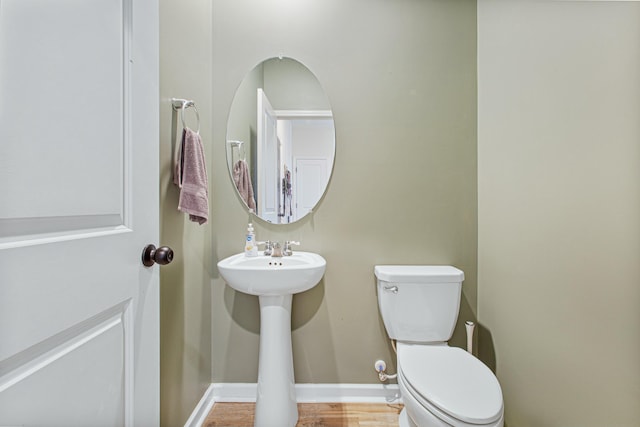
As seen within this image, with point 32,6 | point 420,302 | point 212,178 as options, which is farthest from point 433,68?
point 32,6

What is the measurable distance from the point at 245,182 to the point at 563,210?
1437mm

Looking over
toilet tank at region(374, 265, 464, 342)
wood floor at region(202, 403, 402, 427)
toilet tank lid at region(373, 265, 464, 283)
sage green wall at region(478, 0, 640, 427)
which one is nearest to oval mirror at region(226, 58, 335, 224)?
toilet tank lid at region(373, 265, 464, 283)

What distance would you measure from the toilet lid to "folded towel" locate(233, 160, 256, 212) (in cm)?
106

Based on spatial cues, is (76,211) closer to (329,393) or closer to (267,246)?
(267,246)

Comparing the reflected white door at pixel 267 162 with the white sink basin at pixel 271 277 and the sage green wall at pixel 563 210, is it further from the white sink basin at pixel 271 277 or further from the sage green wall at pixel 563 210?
the sage green wall at pixel 563 210

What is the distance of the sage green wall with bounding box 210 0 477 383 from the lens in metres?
1.65

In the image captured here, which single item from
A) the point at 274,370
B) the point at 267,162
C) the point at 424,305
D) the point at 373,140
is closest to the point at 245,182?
the point at 267,162

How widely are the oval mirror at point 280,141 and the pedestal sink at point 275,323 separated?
40cm

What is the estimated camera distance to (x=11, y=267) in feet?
1.34

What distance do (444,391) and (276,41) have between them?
1.82m

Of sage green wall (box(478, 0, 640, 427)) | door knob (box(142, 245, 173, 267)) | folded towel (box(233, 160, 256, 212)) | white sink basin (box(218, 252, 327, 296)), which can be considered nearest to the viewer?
door knob (box(142, 245, 173, 267))

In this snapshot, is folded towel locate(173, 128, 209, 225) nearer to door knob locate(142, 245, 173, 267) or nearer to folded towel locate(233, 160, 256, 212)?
folded towel locate(233, 160, 256, 212)

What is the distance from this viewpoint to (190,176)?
4.06ft

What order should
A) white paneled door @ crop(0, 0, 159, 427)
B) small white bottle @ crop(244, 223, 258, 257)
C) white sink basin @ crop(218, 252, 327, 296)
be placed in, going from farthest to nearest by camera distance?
small white bottle @ crop(244, 223, 258, 257) → white sink basin @ crop(218, 252, 327, 296) → white paneled door @ crop(0, 0, 159, 427)
